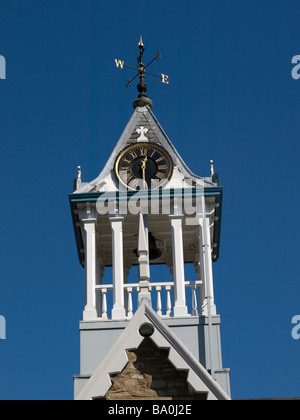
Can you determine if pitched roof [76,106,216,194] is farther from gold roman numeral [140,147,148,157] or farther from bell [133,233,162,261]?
bell [133,233,162,261]

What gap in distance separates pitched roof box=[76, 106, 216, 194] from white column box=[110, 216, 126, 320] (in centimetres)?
131

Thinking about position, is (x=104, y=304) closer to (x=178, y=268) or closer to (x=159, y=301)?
(x=159, y=301)

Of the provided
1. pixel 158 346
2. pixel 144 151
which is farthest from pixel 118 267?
pixel 158 346

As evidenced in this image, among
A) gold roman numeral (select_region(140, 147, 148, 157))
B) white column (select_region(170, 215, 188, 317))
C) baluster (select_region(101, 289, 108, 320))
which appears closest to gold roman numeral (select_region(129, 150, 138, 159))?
gold roman numeral (select_region(140, 147, 148, 157))

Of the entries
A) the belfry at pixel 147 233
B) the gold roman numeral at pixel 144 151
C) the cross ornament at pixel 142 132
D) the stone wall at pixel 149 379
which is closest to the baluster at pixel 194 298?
the belfry at pixel 147 233

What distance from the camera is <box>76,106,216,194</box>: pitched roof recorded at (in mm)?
28031

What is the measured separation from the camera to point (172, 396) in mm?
18484

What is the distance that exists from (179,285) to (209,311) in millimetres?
1229

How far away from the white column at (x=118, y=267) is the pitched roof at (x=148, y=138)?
1.31 meters

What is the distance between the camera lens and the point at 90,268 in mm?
26969

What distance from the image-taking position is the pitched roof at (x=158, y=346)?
18141 mm

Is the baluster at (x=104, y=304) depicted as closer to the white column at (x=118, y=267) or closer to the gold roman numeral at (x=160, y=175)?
the white column at (x=118, y=267)

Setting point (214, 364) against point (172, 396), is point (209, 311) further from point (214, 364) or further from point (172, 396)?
point (172, 396)
